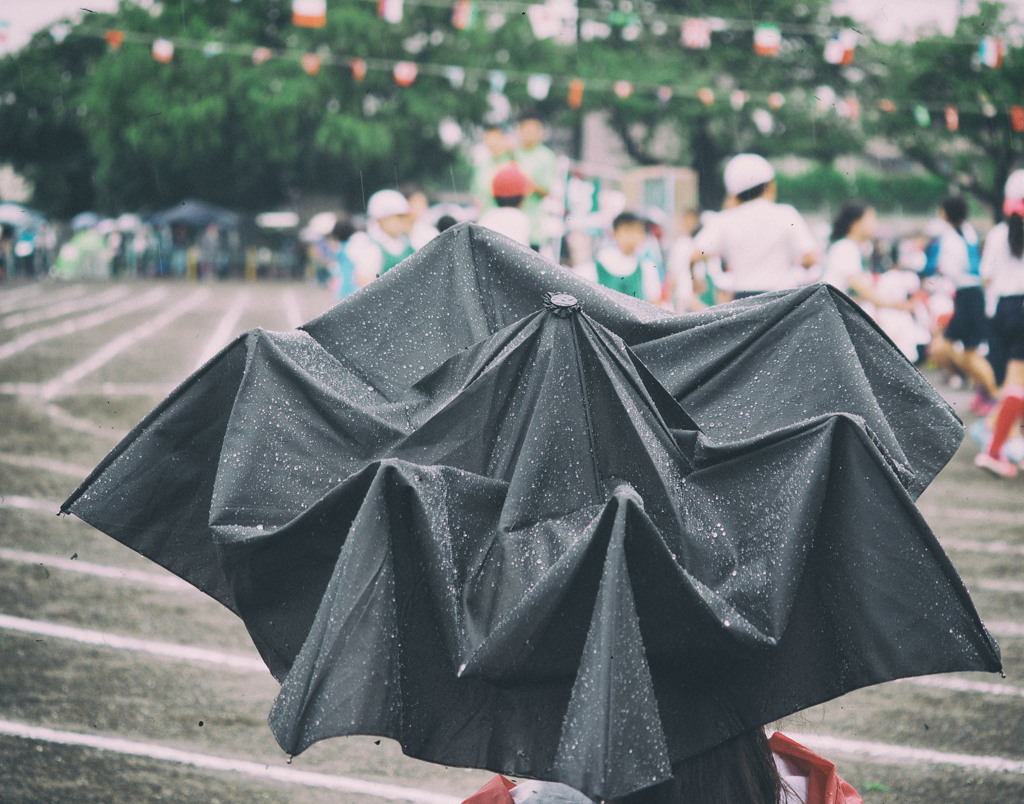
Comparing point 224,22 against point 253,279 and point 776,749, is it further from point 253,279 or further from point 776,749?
point 776,749

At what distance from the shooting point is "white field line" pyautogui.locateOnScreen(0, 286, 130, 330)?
20.7 meters

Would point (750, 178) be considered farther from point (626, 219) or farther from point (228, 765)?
point (228, 765)

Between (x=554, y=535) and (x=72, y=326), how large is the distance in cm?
2006

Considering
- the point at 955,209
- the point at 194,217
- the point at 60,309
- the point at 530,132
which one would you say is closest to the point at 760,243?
the point at 530,132

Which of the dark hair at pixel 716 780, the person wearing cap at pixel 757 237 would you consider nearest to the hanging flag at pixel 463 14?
→ the person wearing cap at pixel 757 237

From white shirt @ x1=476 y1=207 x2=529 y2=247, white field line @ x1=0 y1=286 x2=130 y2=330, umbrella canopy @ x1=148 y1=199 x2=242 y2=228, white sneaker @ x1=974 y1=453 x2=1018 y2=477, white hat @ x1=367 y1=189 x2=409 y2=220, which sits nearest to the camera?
white shirt @ x1=476 y1=207 x2=529 y2=247

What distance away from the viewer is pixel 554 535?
1.69 metres

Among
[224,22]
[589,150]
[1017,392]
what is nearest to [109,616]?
[1017,392]

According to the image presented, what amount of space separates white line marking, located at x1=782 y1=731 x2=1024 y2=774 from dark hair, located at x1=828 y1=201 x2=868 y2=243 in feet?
19.4

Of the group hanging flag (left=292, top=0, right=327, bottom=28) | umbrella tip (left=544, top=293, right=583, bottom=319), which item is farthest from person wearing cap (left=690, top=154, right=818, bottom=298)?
hanging flag (left=292, top=0, right=327, bottom=28)

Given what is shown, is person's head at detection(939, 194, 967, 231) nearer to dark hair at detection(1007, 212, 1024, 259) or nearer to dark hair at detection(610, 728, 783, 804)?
dark hair at detection(1007, 212, 1024, 259)

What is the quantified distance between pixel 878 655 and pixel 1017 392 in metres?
7.06

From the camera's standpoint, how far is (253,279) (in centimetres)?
4988

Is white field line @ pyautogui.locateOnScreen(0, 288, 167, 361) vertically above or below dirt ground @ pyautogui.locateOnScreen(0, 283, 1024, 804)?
below
